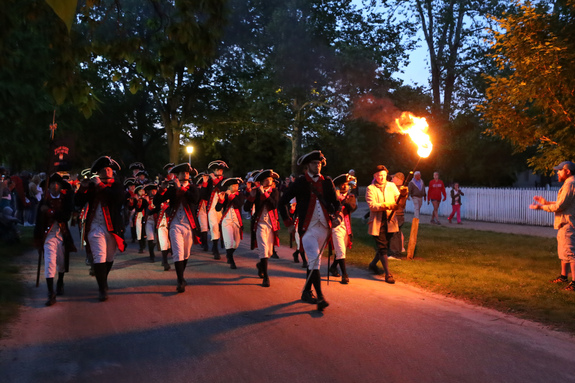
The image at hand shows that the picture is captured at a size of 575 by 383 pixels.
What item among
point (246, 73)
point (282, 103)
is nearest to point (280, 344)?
point (282, 103)

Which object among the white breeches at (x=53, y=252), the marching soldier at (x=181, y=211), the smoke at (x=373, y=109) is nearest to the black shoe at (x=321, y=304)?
the marching soldier at (x=181, y=211)

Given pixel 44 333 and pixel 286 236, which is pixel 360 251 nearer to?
pixel 286 236

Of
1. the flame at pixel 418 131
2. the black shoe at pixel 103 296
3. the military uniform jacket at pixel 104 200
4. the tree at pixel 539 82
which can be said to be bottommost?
the black shoe at pixel 103 296

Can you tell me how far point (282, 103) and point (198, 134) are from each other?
11.3m

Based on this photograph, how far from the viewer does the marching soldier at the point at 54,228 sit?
858 cm

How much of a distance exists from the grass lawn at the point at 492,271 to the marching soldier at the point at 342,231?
1185mm

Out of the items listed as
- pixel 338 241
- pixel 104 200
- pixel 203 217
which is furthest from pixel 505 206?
pixel 104 200

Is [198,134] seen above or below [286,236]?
above

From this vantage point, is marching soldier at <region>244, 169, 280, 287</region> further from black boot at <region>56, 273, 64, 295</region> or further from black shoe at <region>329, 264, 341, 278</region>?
black boot at <region>56, 273, 64, 295</region>

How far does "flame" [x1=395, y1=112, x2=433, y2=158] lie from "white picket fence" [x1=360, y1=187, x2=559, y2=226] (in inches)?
483

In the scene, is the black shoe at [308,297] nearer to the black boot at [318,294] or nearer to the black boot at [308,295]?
the black boot at [308,295]

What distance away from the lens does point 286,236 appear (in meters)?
19.4

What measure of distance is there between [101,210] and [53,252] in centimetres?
94

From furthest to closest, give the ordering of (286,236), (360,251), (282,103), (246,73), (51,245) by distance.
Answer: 1. (246,73)
2. (282,103)
3. (286,236)
4. (360,251)
5. (51,245)
